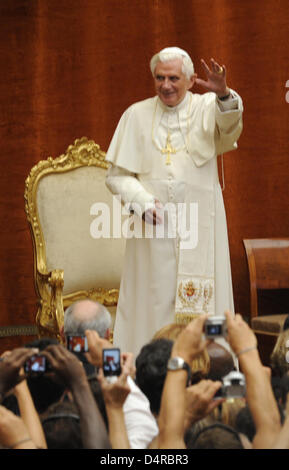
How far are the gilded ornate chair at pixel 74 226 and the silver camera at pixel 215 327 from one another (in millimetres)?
2839

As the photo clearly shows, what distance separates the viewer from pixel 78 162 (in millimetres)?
5395

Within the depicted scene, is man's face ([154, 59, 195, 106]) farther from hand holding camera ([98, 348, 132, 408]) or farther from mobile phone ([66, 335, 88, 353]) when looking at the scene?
hand holding camera ([98, 348, 132, 408])

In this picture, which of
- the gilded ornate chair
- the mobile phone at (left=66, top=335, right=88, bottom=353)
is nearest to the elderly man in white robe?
the gilded ornate chair

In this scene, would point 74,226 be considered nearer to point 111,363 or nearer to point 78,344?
point 78,344

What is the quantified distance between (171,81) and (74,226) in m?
1.25

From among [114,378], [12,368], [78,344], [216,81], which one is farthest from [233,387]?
[216,81]

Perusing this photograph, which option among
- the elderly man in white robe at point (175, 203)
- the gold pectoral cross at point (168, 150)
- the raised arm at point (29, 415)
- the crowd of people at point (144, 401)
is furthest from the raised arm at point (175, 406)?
the gold pectoral cross at point (168, 150)

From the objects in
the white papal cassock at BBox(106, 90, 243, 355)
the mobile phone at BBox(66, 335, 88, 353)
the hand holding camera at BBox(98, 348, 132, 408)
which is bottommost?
the hand holding camera at BBox(98, 348, 132, 408)

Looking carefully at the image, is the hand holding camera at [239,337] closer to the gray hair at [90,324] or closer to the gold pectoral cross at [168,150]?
the gray hair at [90,324]

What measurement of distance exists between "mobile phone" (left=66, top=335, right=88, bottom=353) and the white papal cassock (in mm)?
1908

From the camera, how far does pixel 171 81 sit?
14.6ft

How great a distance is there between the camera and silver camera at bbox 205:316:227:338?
2.25 m
